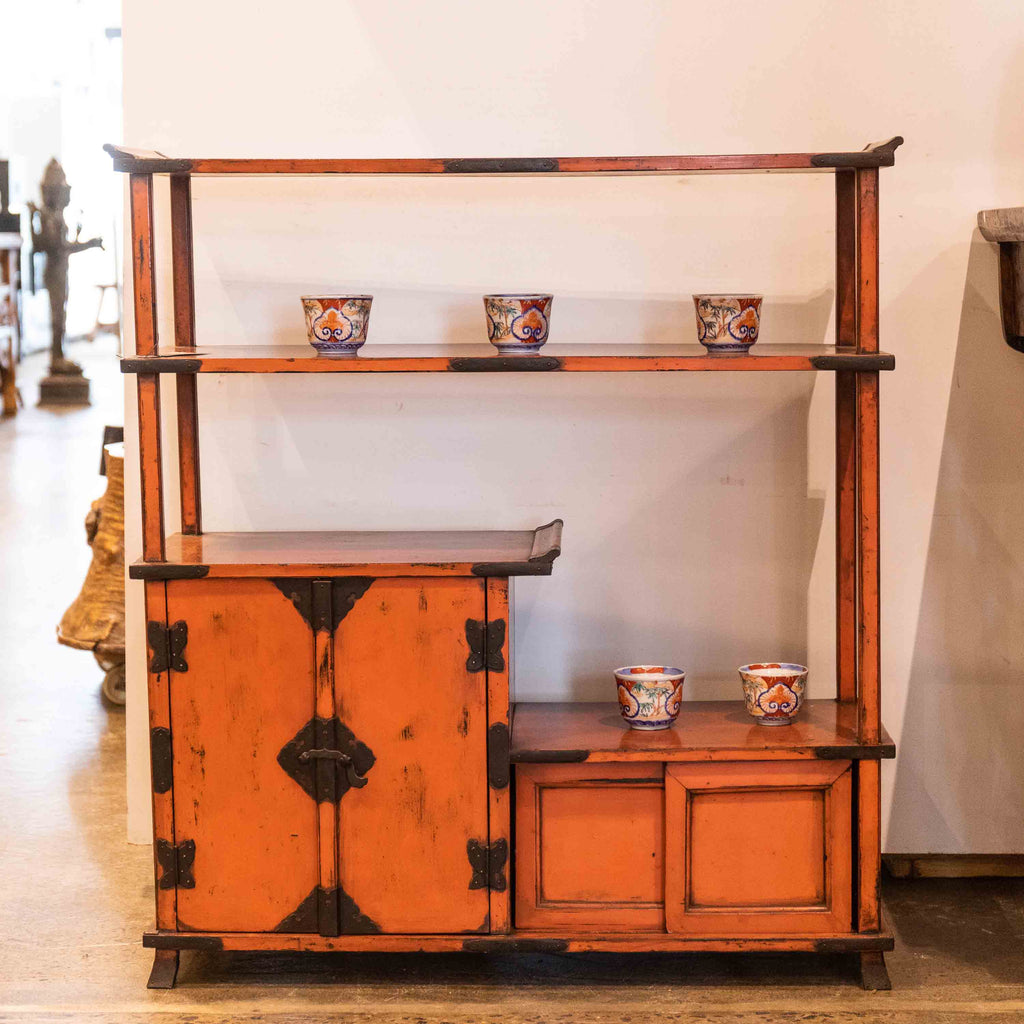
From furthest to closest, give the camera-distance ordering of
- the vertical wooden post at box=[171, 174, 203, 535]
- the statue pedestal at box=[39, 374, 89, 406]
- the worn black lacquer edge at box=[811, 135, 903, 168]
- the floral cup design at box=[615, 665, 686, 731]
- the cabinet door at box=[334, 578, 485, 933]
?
the statue pedestal at box=[39, 374, 89, 406] < the vertical wooden post at box=[171, 174, 203, 535] < the floral cup design at box=[615, 665, 686, 731] < the cabinet door at box=[334, 578, 485, 933] < the worn black lacquer edge at box=[811, 135, 903, 168]

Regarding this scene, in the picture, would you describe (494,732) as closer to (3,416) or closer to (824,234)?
(824,234)

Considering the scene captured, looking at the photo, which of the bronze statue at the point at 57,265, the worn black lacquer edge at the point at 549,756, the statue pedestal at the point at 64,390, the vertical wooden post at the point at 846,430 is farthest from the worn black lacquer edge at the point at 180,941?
the statue pedestal at the point at 64,390

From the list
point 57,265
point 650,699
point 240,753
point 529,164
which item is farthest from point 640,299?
point 57,265

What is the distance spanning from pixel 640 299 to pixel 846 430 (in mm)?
505

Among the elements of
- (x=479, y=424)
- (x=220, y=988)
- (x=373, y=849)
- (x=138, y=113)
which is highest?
(x=138, y=113)

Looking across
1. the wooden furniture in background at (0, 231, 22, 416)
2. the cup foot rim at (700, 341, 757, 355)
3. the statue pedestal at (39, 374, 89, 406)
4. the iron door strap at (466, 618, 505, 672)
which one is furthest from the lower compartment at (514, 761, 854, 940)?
the statue pedestal at (39, 374, 89, 406)

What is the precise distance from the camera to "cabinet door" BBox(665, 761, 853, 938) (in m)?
2.34

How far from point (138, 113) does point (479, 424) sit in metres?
0.94

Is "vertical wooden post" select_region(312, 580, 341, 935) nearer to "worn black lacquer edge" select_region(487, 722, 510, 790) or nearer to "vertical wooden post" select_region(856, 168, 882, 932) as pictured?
"worn black lacquer edge" select_region(487, 722, 510, 790)

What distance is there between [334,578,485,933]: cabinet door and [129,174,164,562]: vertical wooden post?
1.20ft

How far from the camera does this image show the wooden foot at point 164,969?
94.1 inches

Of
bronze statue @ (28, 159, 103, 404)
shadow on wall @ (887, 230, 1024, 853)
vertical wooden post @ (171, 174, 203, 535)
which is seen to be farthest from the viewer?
bronze statue @ (28, 159, 103, 404)

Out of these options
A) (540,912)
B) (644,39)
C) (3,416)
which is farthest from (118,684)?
(3,416)

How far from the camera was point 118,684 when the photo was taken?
4152mm
